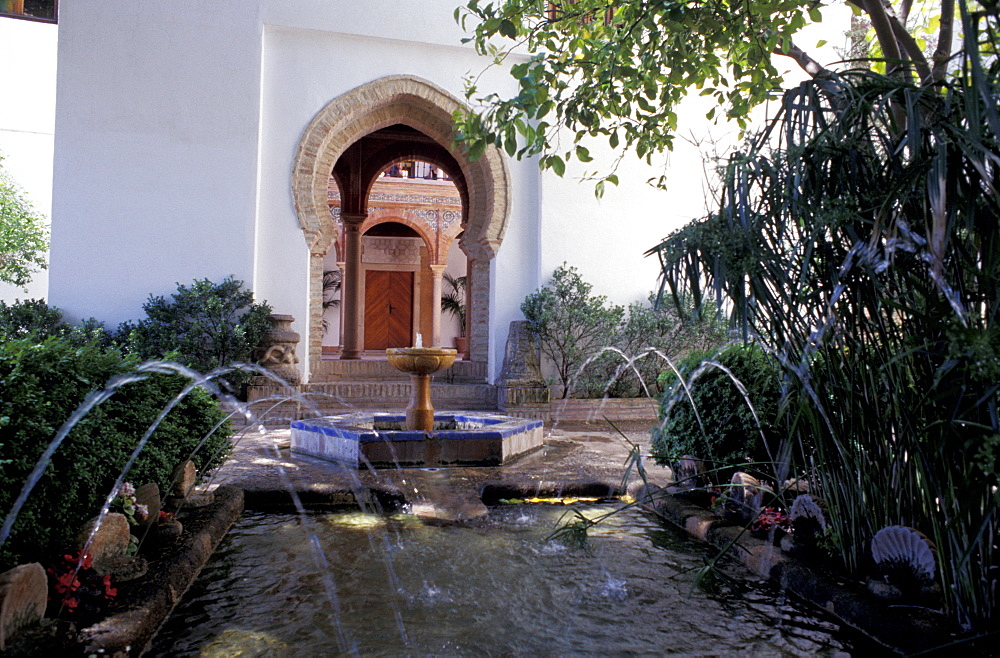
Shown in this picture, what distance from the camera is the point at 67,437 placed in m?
2.31

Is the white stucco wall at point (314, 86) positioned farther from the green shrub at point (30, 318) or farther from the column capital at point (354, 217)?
the column capital at point (354, 217)

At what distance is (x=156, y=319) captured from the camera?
805 cm

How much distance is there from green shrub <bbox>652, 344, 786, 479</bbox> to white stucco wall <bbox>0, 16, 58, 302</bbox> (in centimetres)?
1434

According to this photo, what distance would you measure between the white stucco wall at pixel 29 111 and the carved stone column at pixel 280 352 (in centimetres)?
880

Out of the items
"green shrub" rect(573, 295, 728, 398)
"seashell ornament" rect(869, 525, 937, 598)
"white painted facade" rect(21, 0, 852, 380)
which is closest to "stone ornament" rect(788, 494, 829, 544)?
"seashell ornament" rect(869, 525, 937, 598)

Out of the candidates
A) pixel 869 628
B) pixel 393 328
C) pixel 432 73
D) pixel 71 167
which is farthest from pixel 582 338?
pixel 393 328

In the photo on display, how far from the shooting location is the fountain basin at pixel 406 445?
5398 mm

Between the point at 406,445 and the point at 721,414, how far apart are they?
100 inches

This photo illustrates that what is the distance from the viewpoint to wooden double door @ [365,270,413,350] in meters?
19.6

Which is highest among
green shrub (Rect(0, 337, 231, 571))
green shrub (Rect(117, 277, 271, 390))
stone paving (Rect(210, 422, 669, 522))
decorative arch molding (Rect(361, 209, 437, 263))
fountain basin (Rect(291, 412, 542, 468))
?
decorative arch molding (Rect(361, 209, 437, 263))

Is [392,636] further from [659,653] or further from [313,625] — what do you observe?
[659,653]

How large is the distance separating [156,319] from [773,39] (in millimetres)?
6981

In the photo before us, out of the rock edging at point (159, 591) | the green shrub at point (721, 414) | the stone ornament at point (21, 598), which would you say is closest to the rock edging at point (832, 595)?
the green shrub at point (721, 414)

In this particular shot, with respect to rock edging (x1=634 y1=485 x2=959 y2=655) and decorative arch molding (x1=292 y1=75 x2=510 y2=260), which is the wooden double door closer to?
decorative arch molding (x1=292 y1=75 x2=510 y2=260)
